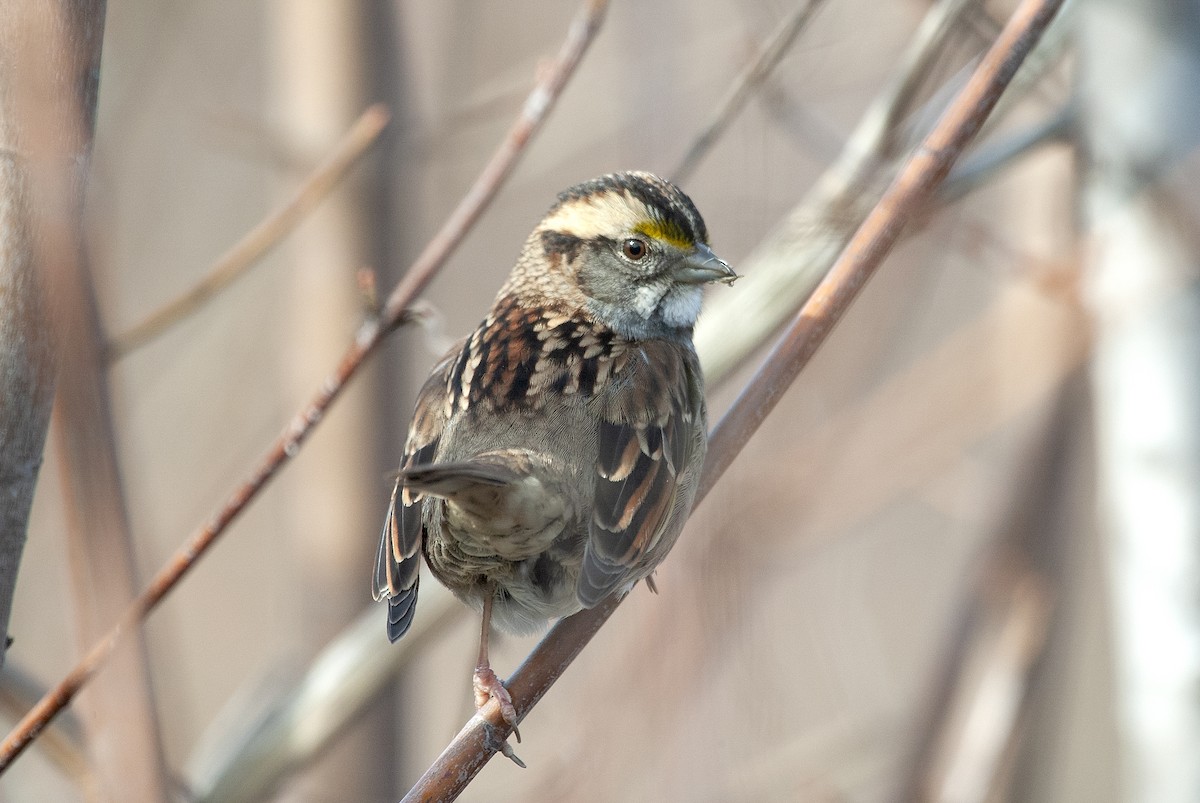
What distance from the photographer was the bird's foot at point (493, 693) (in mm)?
2051

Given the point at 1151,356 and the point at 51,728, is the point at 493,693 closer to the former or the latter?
the point at 51,728

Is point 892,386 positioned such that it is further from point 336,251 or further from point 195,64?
point 195,64

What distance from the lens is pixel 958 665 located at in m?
3.90

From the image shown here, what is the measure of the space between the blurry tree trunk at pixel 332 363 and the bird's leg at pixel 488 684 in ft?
5.37

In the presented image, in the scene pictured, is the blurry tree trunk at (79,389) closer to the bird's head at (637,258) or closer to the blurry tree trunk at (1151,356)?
the bird's head at (637,258)

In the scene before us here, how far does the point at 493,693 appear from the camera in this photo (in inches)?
83.4

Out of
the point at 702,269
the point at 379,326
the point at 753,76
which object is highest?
the point at 753,76

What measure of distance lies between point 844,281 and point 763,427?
34.0 inches

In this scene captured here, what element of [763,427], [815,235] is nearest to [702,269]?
[815,235]

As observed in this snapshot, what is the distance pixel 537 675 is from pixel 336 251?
7.51ft

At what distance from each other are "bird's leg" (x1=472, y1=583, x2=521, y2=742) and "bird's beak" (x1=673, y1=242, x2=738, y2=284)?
0.85 meters

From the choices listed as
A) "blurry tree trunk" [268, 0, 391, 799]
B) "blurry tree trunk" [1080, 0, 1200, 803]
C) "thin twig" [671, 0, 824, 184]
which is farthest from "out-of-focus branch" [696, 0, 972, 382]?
"blurry tree trunk" [268, 0, 391, 799]

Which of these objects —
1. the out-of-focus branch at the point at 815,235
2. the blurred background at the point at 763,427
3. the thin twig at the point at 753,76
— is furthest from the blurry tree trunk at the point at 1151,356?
the thin twig at the point at 753,76

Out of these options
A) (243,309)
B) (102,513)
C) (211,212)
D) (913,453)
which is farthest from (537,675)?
(211,212)
